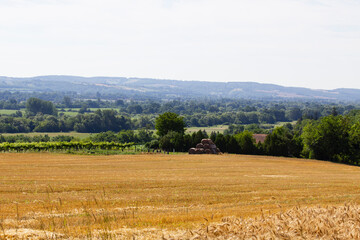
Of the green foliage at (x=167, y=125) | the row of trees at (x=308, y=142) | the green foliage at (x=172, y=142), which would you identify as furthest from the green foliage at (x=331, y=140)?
the green foliage at (x=167, y=125)

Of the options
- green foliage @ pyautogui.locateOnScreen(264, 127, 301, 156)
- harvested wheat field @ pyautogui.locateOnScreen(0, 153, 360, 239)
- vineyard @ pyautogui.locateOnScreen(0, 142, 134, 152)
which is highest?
harvested wheat field @ pyautogui.locateOnScreen(0, 153, 360, 239)

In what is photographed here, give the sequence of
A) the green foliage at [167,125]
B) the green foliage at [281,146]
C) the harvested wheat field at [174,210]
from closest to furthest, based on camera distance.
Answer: the harvested wheat field at [174,210]
the green foliage at [281,146]
the green foliage at [167,125]

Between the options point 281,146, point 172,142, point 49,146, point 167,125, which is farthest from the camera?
point 167,125

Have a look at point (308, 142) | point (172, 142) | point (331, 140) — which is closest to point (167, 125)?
point (172, 142)

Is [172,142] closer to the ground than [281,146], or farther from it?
closer to the ground

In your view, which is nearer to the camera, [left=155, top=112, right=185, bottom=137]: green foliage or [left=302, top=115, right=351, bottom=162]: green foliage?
[left=302, top=115, right=351, bottom=162]: green foliage

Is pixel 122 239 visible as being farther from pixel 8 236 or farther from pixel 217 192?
pixel 217 192

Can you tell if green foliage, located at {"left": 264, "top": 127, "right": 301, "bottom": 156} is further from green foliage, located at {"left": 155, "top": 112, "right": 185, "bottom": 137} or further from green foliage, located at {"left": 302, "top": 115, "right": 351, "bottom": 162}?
green foliage, located at {"left": 155, "top": 112, "right": 185, "bottom": 137}

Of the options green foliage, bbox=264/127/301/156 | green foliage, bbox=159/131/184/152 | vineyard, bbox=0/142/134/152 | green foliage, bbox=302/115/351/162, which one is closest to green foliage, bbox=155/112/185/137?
green foliage, bbox=159/131/184/152

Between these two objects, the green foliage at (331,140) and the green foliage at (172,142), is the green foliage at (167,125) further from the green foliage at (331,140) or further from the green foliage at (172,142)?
the green foliage at (331,140)

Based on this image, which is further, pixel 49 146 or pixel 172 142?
pixel 172 142

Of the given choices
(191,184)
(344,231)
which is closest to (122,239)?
(344,231)

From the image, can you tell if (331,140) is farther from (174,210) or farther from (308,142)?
(174,210)

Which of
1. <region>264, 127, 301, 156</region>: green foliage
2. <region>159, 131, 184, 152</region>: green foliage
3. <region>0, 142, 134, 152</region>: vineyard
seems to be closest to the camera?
<region>0, 142, 134, 152</region>: vineyard
